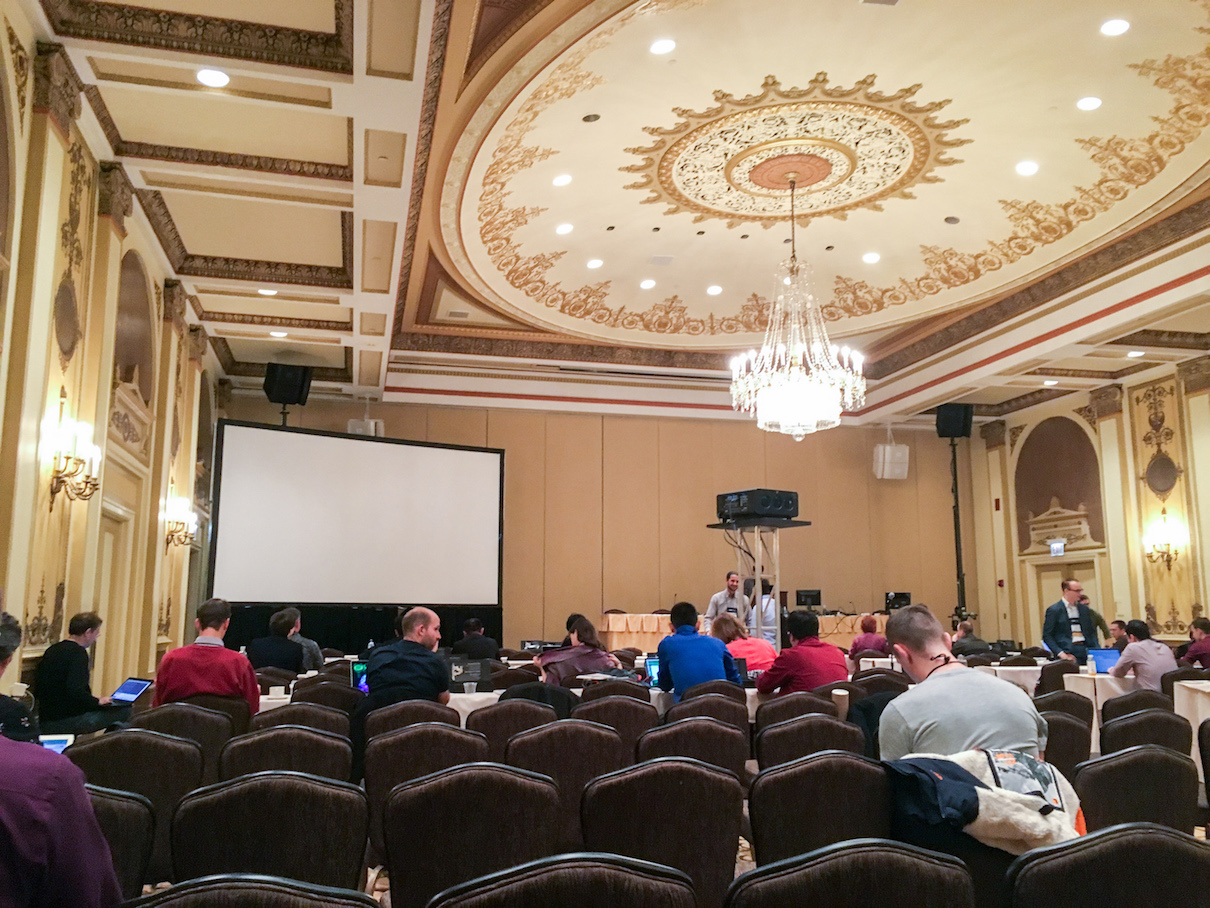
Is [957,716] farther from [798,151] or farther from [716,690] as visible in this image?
[798,151]

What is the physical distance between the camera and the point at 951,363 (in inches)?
530

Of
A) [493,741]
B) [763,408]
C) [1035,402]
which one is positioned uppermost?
[1035,402]

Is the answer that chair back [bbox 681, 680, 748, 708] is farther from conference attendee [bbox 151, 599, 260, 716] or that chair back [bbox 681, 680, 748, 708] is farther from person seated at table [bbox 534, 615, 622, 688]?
conference attendee [bbox 151, 599, 260, 716]

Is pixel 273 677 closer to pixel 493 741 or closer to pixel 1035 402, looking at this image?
pixel 493 741

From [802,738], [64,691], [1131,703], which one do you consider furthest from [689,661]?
[64,691]

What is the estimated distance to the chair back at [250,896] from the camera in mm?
1549

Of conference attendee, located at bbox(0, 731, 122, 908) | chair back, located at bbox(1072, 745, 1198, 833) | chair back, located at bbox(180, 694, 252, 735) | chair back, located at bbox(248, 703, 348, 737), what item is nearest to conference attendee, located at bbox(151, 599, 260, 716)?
chair back, located at bbox(180, 694, 252, 735)

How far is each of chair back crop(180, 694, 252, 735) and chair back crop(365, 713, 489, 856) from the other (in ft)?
4.88

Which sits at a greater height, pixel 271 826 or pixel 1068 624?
pixel 1068 624

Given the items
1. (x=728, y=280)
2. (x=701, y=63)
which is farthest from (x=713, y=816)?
(x=728, y=280)

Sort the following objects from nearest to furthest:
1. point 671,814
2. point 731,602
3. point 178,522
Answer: point 671,814
point 178,522
point 731,602

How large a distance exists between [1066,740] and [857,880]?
9.46 feet

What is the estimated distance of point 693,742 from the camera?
12.4 ft

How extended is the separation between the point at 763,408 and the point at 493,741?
603cm
